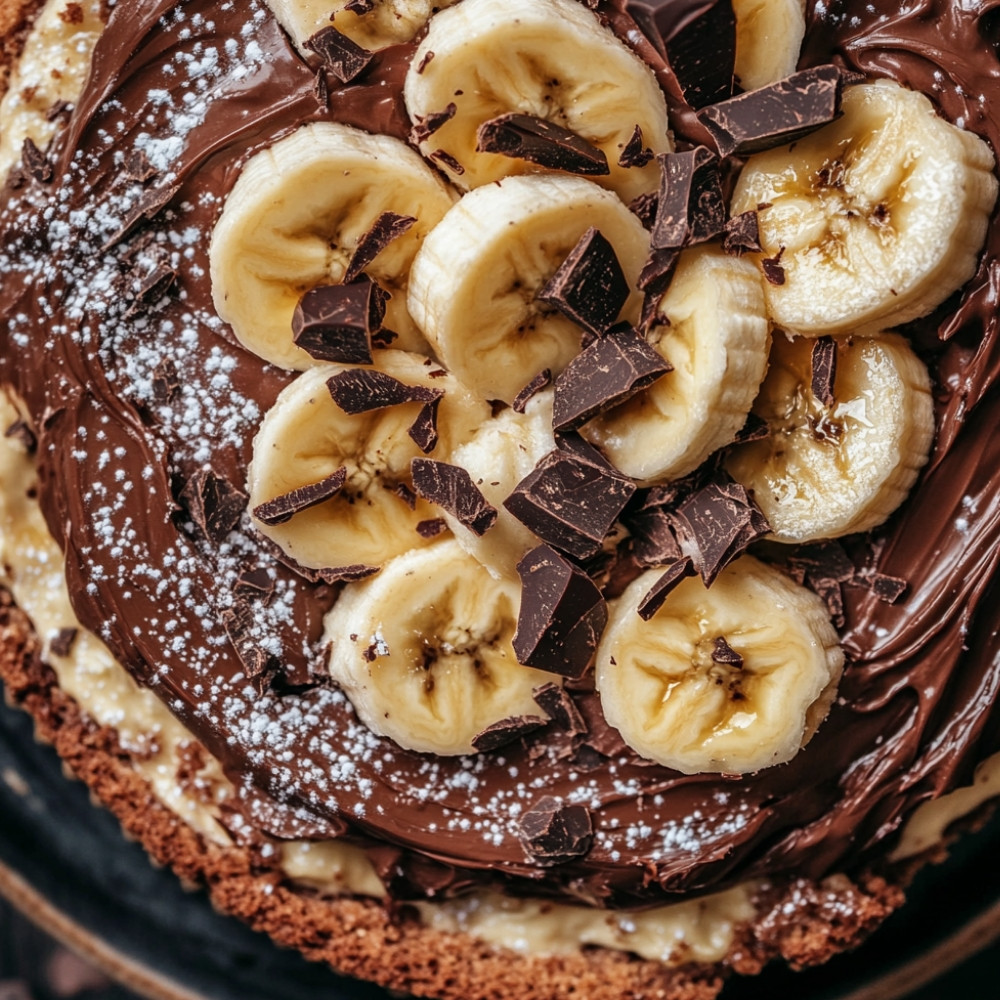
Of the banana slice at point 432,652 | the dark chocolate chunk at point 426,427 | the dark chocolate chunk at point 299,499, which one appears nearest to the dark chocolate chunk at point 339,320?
the dark chocolate chunk at point 426,427

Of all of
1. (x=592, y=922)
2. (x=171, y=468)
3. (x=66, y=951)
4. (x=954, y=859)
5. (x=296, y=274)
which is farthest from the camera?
(x=66, y=951)

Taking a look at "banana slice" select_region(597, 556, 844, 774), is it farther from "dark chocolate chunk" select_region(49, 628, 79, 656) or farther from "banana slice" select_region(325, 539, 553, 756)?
"dark chocolate chunk" select_region(49, 628, 79, 656)

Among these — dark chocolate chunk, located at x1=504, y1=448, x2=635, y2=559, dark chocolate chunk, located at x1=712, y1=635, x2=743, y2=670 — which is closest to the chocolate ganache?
dark chocolate chunk, located at x1=712, y1=635, x2=743, y2=670

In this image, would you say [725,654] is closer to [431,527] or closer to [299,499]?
[431,527]

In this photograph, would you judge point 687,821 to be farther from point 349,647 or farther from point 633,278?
point 633,278

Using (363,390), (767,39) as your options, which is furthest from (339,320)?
(767,39)

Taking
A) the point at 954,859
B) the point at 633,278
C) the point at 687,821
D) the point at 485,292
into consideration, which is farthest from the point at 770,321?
the point at 954,859
